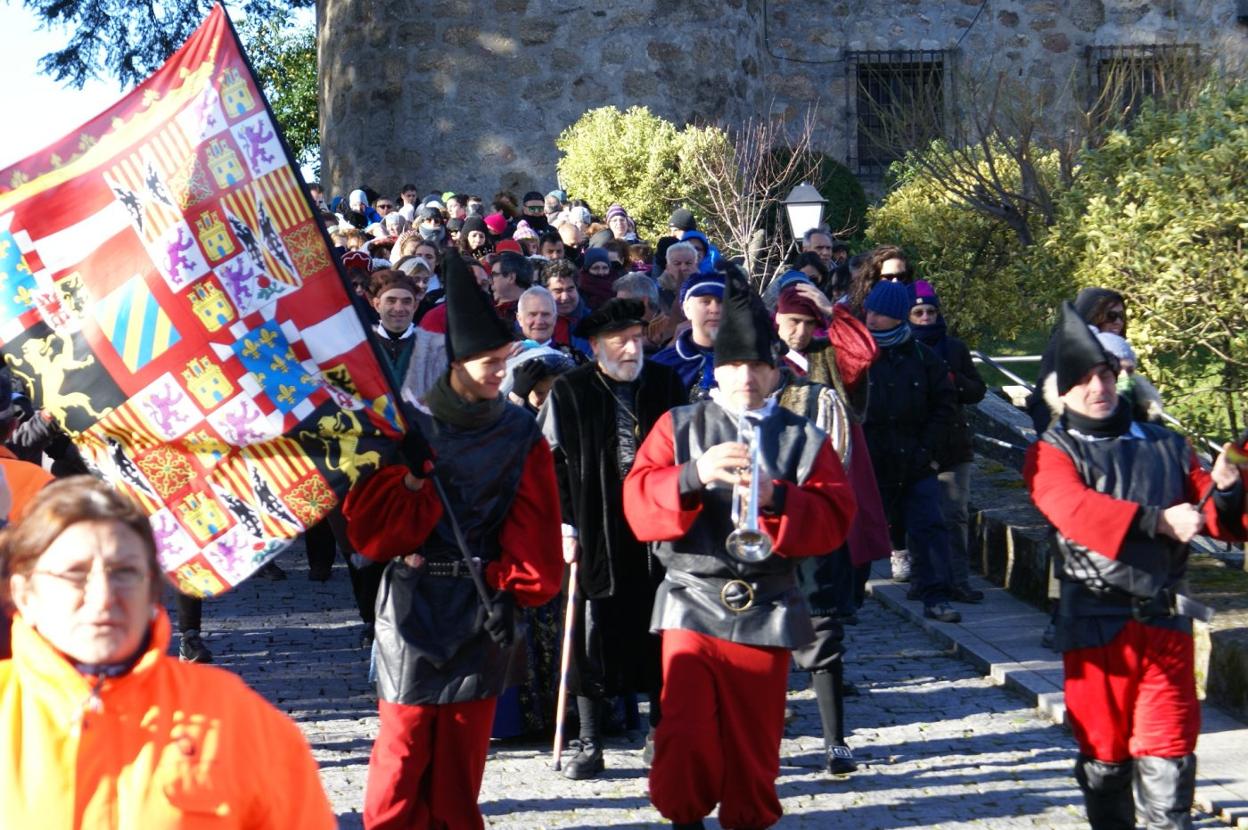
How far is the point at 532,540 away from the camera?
216 inches

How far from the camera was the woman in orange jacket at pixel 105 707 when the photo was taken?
3098 millimetres

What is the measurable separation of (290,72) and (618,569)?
34662 millimetres

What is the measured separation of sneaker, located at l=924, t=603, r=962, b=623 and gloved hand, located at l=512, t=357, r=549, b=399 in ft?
9.28

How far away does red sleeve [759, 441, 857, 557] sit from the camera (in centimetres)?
546

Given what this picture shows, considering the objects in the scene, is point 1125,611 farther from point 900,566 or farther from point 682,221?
point 682,221

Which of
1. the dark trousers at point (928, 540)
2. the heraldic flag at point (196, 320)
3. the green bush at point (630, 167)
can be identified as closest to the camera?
the heraldic flag at point (196, 320)

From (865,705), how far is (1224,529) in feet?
9.44

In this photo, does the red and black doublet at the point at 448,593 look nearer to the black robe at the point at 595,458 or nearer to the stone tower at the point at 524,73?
the black robe at the point at 595,458

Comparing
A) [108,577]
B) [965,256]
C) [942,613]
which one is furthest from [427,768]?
[965,256]

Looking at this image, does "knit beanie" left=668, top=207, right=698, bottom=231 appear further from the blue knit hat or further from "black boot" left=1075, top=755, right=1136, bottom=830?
"black boot" left=1075, top=755, right=1136, bottom=830

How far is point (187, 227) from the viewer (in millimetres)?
4875

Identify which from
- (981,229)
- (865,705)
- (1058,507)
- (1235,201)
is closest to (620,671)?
(865,705)

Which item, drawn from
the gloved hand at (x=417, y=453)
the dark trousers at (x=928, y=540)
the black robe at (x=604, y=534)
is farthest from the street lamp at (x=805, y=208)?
the gloved hand at (x=417, y=453)

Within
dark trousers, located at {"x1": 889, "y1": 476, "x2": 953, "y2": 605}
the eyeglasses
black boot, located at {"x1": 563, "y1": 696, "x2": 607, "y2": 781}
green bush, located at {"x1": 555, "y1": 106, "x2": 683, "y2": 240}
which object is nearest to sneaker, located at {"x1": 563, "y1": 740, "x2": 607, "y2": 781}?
black boot, located at {"x1": 563, "y1": 696, "x2": 607, "y2": 781}
